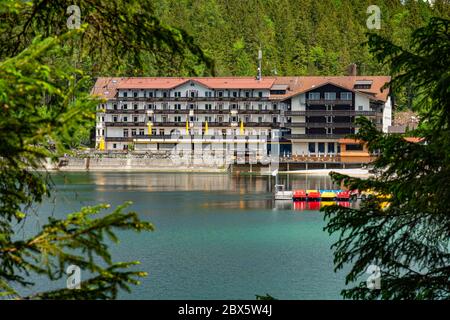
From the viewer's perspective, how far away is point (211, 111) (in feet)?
374

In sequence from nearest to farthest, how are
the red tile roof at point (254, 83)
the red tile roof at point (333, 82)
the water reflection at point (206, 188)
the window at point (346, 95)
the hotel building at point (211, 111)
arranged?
the water reflection at point (206, 188), the window at point (346, 95), the red tile roof at point (333, 82), the hotel building at point (211, 111), the red tile roof at point (254, 83)

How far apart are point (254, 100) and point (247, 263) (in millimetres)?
80328

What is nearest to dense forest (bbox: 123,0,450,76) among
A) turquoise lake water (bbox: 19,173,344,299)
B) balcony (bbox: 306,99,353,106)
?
balcony (bbox: 306,99,353,106)

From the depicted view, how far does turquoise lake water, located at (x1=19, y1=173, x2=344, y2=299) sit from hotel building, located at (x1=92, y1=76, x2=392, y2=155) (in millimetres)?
39787

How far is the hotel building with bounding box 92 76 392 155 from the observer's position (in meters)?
109

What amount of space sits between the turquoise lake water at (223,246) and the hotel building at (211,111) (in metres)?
39.8

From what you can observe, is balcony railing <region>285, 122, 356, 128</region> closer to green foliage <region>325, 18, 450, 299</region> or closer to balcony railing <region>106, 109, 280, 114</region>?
balcony railing <region>106, 109, 280, 114</region>

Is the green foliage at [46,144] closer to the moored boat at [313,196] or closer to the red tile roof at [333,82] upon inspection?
the moored boat at [313,196]

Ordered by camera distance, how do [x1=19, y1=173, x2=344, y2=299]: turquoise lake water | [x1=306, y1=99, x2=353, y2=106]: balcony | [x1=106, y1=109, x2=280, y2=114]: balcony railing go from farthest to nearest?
[x1=106, y1=109, x2=280, y2=114]: balcony railing, [x1=306, y1=99, x2=353, y2=106]: balcony, [x1=19, y1=173, x2=344, y2=299]: turquoise lake water

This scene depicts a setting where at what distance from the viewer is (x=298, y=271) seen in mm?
30672

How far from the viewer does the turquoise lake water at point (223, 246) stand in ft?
90.5

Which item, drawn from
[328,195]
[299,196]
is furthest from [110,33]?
[299,196]

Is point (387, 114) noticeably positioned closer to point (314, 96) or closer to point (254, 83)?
point (314, 96)

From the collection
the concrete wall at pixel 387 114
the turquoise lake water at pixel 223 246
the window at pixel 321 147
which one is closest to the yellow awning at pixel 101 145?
the window at pixel 321 147
